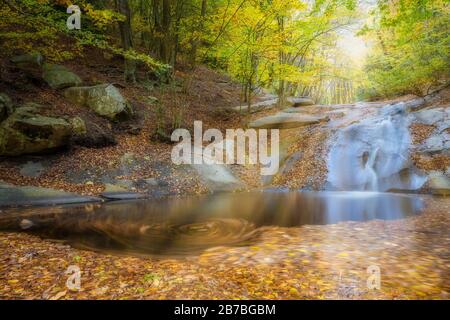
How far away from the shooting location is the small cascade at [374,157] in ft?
41.8

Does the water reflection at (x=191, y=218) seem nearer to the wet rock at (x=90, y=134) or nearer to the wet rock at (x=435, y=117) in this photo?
the wet rock at (x=90, y=134)

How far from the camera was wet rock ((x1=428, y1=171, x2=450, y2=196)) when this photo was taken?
11.2m

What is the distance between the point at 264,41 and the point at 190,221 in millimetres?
10973

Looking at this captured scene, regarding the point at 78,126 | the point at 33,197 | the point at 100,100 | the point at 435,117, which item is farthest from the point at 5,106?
the point at 435,117

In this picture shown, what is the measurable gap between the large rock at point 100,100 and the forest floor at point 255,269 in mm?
9115

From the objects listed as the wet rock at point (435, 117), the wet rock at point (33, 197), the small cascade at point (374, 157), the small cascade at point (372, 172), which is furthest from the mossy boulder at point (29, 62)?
the wet rock at point (435, 117)

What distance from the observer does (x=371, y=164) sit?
1370 centimetres

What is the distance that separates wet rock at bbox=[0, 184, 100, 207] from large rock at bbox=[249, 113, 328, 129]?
10484 mm

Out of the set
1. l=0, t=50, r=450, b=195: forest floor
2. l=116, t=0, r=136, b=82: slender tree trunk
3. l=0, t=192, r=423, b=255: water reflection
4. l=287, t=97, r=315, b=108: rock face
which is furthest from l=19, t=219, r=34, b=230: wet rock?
l=287, t=97, r=315, b=108: rock face

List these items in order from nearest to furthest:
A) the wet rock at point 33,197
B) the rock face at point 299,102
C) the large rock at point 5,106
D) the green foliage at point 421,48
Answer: the wet rock at point 33,197 < the large rock at point 5,106 < the green foliage at point 421,48 < the rock face at point 299,102

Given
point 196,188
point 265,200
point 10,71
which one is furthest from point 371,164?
point 10,71

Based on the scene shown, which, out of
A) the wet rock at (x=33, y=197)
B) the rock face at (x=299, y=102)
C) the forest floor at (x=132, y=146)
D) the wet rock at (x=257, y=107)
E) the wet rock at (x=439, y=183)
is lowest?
the wet rock at (x=33, y=197)

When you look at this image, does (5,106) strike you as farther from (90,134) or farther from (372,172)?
(372,172)

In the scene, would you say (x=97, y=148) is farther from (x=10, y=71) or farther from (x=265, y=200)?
(x=265, y=200)
